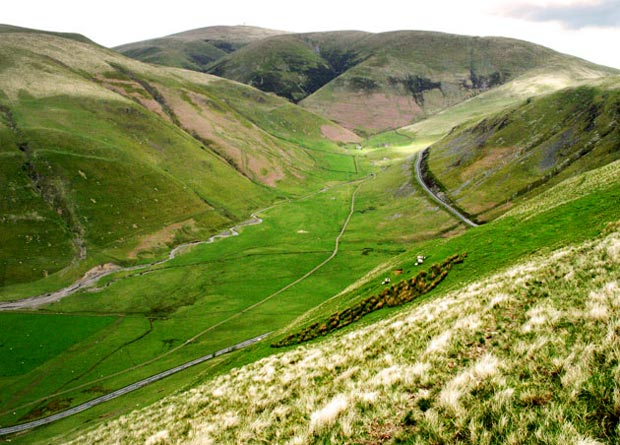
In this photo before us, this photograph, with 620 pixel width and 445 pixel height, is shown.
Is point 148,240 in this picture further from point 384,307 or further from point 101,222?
point 384,307

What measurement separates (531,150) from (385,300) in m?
145

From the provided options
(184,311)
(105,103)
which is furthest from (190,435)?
(105,103)

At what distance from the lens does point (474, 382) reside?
7598 millimetres

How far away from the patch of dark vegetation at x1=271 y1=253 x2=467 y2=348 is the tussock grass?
1758 centimetres

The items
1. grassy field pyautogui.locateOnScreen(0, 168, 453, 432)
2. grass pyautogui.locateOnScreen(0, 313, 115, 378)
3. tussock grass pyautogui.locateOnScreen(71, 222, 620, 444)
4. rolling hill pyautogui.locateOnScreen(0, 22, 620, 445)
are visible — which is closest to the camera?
tussock grass pyautogui.locateOnScreen(71, 222, 620, 444)

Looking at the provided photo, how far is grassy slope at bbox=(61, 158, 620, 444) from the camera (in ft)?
19.3

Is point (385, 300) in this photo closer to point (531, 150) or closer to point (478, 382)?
point (478, 382)

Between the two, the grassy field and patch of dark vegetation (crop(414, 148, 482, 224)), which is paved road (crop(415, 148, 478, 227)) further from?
the grassy field

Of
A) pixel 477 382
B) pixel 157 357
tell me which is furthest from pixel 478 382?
pixel 157 357

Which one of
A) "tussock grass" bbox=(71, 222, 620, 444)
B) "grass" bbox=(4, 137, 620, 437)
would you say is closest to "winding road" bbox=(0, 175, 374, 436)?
"grass" bbox=(4, 137, 620, 437)

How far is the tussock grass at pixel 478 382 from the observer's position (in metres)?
5.83

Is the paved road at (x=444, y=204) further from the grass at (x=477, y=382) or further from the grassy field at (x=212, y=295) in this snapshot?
the grass at (x=477, y=382)

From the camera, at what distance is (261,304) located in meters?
97.1

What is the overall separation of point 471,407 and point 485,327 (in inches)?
224
